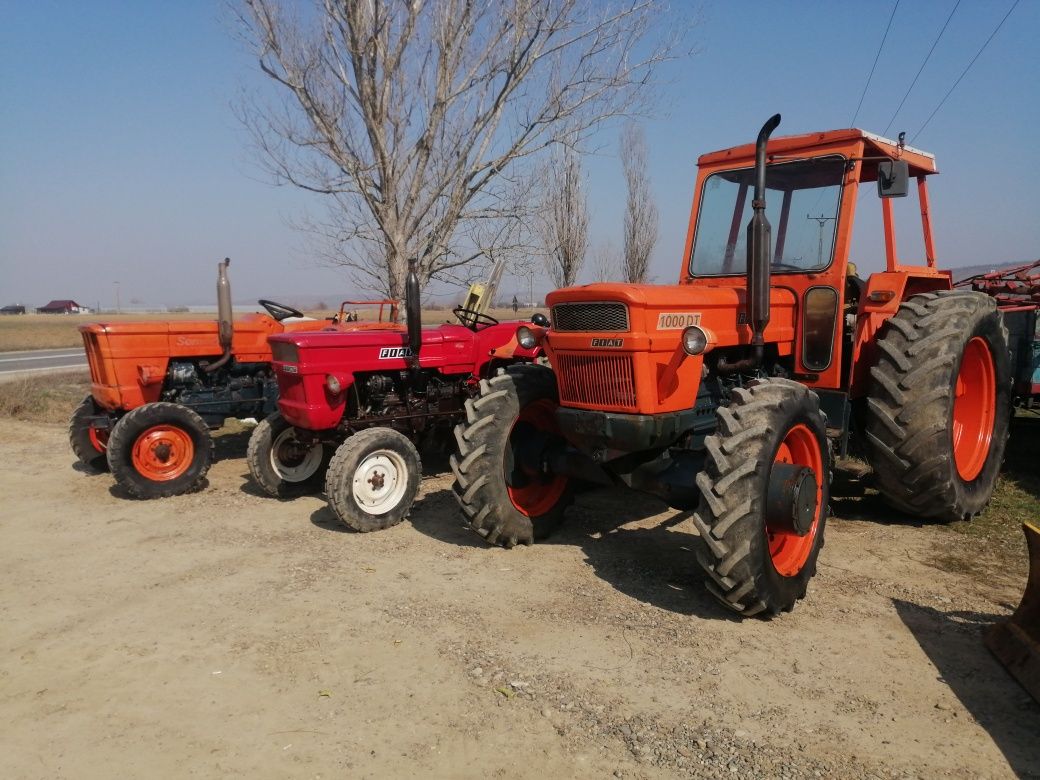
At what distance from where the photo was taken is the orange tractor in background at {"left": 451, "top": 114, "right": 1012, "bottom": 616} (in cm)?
382

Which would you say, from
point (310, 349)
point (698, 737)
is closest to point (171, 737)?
point (698, 737)

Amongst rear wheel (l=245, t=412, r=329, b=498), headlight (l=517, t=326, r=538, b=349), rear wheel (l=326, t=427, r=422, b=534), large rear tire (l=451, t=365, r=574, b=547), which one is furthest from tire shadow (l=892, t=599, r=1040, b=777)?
rear wheel (l=245, t=412, r=329, b=498)

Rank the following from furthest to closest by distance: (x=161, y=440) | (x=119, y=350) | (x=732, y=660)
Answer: (x=119, y=350)
(x=161, y=440)
(x=732, y=660)

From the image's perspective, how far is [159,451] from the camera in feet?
22.3

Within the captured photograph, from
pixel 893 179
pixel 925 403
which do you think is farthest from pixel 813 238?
pixel 925 403

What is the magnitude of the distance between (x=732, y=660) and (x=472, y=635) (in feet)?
4.04

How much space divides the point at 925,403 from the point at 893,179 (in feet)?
4.47

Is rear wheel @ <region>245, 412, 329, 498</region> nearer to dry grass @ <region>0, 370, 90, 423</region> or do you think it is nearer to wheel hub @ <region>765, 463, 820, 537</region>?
wheel hub @ <region>765, 463, 820, 537</region>

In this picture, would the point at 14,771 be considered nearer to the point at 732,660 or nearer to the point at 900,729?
the point at 732,660

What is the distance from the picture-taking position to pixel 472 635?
3822 millimetres

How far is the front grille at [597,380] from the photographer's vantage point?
424 cm

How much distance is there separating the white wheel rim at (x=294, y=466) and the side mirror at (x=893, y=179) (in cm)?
460

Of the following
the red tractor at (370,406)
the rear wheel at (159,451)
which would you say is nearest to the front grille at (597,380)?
the red tractor at (370,406)

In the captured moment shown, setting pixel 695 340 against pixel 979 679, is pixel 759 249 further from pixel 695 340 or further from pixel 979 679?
pixel 979 679
